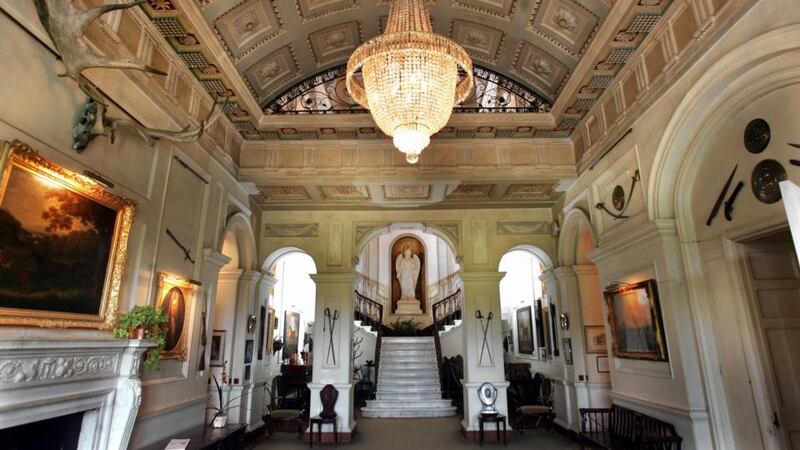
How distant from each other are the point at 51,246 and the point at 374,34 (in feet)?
15.7

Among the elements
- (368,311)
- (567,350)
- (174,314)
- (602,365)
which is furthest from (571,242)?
(368,311)

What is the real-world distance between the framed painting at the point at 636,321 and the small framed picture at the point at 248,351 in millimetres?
6138

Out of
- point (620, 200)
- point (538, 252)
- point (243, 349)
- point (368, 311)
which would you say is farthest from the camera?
point (368, 311)

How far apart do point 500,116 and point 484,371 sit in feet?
15.3

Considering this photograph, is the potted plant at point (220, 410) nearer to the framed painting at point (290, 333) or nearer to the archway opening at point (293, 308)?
the archway opening at point (293, 308)

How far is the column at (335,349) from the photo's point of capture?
25.6 ft

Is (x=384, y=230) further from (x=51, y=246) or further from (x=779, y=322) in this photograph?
(x=779, y=322)

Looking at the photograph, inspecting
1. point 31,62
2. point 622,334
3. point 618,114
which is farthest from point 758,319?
point 31,62

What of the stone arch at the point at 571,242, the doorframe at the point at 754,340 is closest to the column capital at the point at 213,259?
the stone arch at the point at 571,242

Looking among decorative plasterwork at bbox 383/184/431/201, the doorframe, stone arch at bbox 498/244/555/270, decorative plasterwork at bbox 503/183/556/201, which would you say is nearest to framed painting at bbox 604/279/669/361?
the doorframe

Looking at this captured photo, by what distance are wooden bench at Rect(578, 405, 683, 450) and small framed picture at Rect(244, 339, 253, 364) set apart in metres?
5.75

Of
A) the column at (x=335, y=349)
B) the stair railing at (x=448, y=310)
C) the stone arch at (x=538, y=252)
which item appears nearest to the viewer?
the column at (x=335, y=349)

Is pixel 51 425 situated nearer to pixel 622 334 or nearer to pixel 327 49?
pixel 327 49

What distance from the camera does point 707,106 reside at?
4.08m
